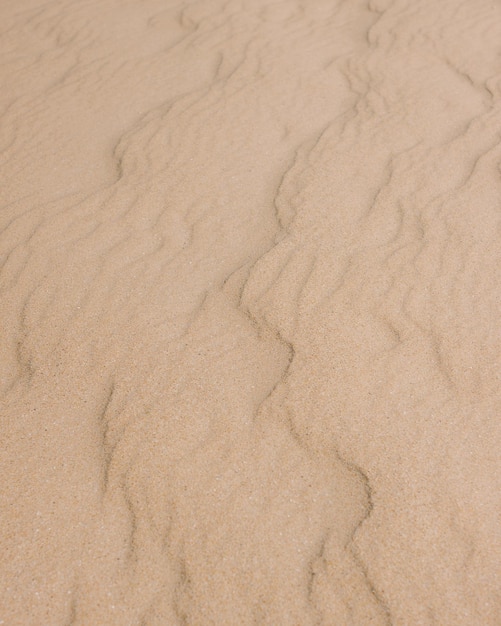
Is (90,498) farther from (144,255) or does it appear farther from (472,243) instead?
(472,243)

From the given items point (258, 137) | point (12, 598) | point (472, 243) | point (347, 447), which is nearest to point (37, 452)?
point (12, 598)

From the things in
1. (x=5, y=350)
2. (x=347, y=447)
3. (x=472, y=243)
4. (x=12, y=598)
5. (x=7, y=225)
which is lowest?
(x=472, y=243)

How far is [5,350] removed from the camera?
9.51 ft

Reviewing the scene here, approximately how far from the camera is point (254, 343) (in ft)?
9.27

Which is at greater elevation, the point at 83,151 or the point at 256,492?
the point at 83,151

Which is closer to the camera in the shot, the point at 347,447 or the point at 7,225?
the point at 347,447

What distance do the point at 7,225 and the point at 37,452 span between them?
167cm

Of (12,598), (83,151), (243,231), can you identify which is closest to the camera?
(12,598)

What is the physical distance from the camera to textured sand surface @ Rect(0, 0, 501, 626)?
Result: 2068mm

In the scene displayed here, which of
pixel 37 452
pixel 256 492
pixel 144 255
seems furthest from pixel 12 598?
pixel 144 255

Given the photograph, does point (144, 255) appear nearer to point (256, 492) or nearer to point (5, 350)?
point (5, 350)

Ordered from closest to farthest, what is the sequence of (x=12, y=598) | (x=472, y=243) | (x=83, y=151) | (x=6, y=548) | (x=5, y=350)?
(x=12, y=598) → (x=6, y=548) → (x=5, y=350) → (x=472, y=243) → (x=83, y=151)

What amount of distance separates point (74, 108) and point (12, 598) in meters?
3.76

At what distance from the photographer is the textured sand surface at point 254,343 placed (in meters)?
2.07
